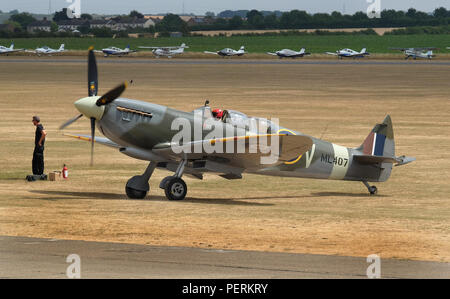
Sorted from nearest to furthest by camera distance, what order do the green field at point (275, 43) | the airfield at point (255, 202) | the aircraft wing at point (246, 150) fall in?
the airfield at point (255, 202) < the aircraft wing at point (246, 150) < the green field at point (275, 43)

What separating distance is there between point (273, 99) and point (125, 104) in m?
35.7

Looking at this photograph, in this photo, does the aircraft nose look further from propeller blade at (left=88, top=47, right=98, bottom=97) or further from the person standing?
the person standing

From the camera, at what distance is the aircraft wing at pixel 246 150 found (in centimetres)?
1822

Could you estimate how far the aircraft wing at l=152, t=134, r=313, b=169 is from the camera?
18.2 metres

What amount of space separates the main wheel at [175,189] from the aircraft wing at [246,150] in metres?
0.53

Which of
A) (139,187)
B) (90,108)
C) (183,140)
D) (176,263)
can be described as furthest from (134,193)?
(176,263)

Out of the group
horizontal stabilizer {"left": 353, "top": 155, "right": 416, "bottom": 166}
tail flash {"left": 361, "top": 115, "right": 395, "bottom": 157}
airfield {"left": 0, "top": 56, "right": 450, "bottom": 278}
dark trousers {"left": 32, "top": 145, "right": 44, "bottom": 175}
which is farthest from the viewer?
dark trousers {"left": 32, "top": 145, "right": 44, "bottom": 175}

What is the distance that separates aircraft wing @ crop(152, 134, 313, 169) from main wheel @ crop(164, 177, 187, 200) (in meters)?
0.53

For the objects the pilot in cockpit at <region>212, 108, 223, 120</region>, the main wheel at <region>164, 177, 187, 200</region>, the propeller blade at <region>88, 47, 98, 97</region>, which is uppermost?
the propeller blade at <region>88, 47, 98, 97</region>

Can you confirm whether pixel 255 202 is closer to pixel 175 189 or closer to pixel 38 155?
pixel 175 189

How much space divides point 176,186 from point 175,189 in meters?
0.07

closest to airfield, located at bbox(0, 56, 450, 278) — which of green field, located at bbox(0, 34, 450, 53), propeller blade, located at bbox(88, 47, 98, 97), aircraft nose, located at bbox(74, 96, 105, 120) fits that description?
aircraft nose, located at bbox(74, 96, 105, 120)

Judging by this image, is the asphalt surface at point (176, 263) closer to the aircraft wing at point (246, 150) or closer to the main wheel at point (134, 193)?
the aircraft wing at point (246, 150)

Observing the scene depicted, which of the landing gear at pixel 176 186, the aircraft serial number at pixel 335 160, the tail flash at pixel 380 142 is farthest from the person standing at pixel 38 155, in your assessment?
the tail flash at pixel 380 142
